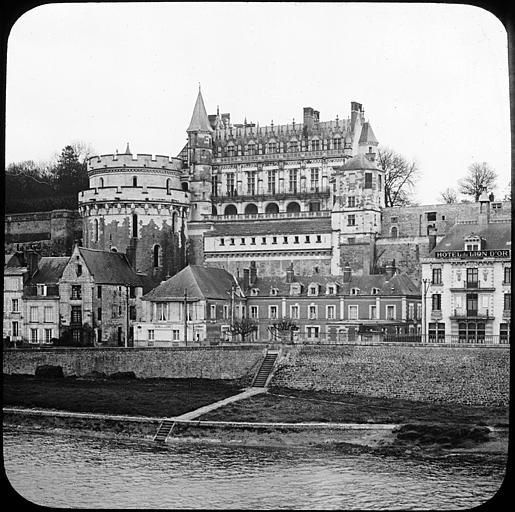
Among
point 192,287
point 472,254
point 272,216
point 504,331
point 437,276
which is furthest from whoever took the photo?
point 272,216

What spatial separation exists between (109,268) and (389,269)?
9.24 meters

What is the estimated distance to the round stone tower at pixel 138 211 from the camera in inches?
1459

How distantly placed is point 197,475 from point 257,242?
20459mm

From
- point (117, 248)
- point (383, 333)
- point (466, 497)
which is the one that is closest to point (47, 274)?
point (117, 248)

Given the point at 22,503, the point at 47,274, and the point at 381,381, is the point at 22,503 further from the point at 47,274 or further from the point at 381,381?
the point at 47,274

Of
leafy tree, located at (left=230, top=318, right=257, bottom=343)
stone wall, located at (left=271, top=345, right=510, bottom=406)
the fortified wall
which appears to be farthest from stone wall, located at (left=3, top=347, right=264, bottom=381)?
the fortified wall

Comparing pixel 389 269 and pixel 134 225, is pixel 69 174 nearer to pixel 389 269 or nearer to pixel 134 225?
pixel 134 225

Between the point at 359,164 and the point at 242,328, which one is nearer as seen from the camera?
the point at 242,328

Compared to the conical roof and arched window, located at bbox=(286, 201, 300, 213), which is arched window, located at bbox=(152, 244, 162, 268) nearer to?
the conical roof

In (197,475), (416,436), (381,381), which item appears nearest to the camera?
(197,475)

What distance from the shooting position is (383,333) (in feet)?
91.4

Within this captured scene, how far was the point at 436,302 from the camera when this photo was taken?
26.5 meters

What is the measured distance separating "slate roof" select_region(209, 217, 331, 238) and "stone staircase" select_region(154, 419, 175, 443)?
17.0 m

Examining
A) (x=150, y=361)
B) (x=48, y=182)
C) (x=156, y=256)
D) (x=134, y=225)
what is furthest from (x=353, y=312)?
(x=48, y=182)
